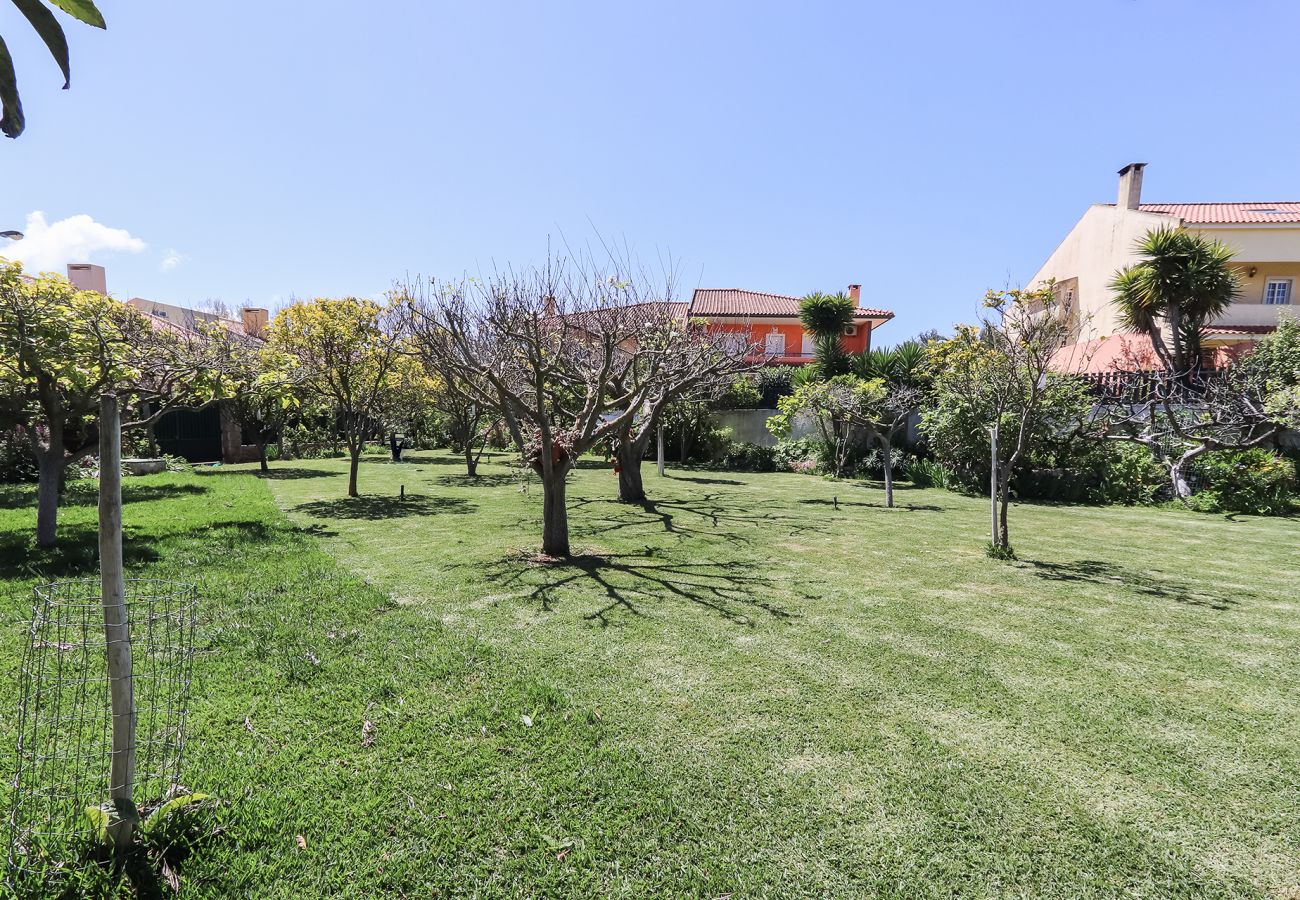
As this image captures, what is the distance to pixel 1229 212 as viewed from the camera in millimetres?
24328

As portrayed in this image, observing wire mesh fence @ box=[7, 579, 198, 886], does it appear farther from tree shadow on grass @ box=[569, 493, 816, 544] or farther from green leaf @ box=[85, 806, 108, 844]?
tree shadow on grass @ box=[569, 493, 816, 544]

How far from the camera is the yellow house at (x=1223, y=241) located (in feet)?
70.6

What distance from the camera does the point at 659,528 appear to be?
1022cm

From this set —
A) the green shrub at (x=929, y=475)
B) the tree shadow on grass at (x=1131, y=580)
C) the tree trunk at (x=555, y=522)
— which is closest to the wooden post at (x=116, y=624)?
the tree trunk at (x=555, y=522)

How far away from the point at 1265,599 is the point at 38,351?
12.6m

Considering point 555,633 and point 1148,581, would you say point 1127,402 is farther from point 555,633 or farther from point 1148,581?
point 555,633

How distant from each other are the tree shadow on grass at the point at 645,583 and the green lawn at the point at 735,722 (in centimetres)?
5

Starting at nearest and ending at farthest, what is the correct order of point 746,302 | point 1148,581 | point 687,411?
point 1148,581
point 687,411
point 746,302

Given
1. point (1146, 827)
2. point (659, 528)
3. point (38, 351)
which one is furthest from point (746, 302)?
point (1146, 827)

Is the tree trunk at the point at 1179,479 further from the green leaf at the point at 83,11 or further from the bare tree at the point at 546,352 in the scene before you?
the green leaf at the point at 83,11

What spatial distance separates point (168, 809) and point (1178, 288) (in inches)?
815

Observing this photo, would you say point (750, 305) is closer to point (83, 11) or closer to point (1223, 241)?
point (1223, 241)

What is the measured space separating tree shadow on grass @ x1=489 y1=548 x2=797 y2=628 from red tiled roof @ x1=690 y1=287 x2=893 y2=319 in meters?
24.6

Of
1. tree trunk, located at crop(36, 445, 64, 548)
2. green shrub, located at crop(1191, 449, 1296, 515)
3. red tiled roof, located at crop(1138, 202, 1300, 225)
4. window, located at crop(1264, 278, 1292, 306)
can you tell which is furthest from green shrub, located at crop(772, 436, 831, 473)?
window, located at crop(1264, 278, 1292, 306)
